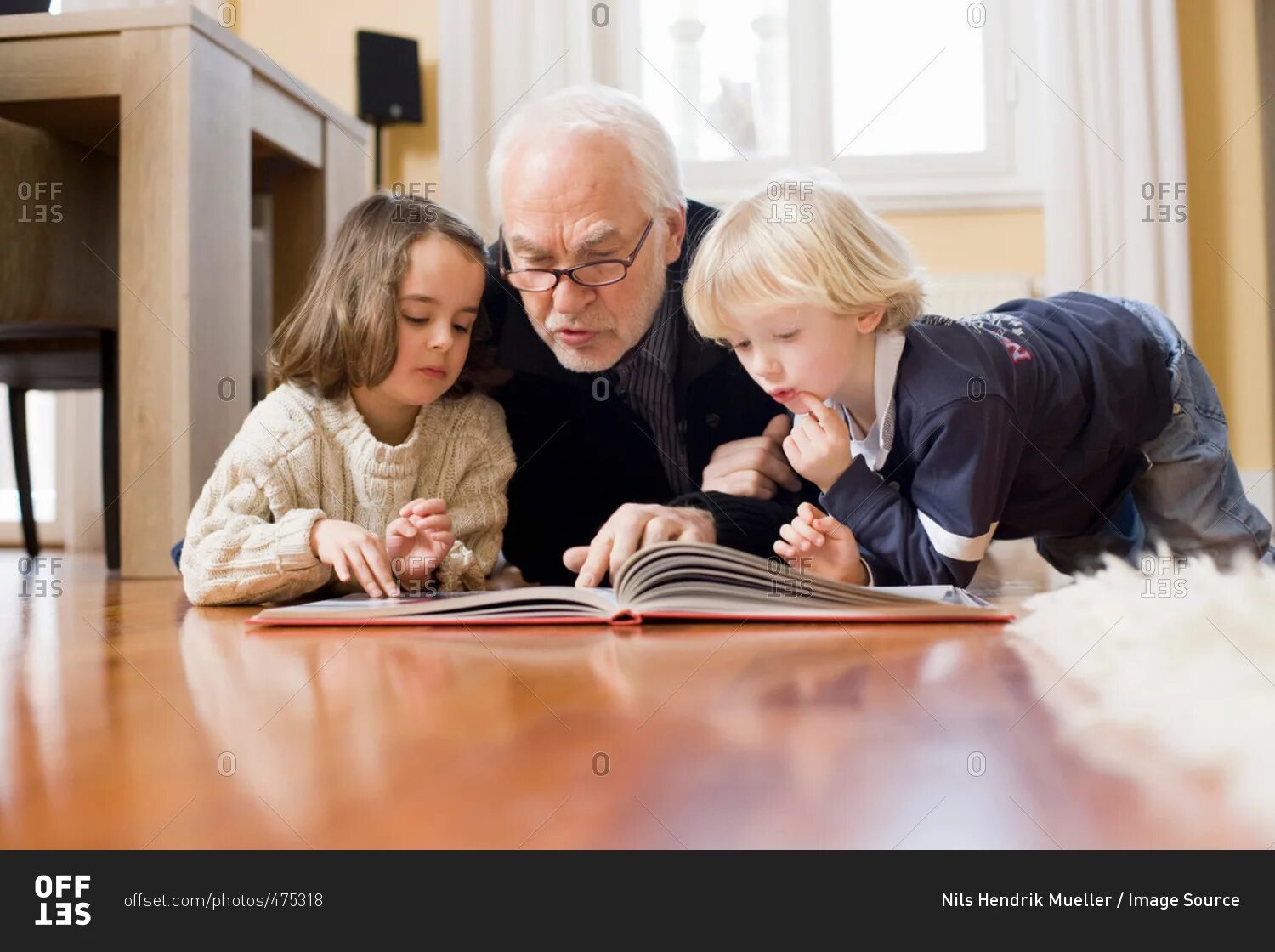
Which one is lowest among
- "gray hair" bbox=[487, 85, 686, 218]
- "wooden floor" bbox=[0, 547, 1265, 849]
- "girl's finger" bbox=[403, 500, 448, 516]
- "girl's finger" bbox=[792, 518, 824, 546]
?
"wooden floor" bbox=[0, 547, 1265, 849]

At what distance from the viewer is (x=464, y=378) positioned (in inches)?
56.7

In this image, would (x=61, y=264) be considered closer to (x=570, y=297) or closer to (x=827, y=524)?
(x=570, y=297)

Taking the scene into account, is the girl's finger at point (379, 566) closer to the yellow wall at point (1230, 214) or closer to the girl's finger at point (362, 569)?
the girl's finger at point (362, 569)

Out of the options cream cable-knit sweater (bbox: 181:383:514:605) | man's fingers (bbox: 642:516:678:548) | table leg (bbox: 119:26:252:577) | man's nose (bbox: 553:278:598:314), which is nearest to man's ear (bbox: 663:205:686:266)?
man's nose (bbox: 553:278:598:314)

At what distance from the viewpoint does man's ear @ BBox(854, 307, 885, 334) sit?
116 cm

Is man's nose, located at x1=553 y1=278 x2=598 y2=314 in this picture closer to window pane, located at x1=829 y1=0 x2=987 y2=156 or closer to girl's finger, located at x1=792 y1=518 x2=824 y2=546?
girl's finger, located at x1=792 y1=518 x2=824 y2=546

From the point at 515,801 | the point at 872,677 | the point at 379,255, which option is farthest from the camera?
the point at 379,255

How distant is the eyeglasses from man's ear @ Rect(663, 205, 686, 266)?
3.5 inches

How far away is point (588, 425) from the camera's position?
4.84 ft

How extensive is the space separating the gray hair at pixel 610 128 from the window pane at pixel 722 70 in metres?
1.84

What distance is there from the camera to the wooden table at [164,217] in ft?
5.63
